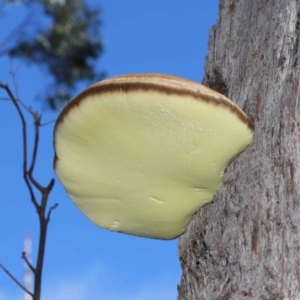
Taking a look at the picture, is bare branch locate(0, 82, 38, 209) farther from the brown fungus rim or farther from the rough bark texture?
the brown fungus rim

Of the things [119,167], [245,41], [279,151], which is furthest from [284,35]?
[119,167]

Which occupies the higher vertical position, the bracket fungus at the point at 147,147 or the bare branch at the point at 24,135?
the bare branch at the point at 24,135

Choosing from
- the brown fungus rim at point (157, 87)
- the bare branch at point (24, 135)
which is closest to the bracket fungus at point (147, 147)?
the brown fungus rim at point (157, 87)

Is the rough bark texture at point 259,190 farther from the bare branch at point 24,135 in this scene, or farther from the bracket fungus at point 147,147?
the bare branch at point 24,135

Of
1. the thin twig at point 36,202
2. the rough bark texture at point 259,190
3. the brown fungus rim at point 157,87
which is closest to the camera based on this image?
the brown fungus rim at point 157,87

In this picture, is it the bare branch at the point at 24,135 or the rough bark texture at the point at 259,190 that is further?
the bare branch at the point at 24,135

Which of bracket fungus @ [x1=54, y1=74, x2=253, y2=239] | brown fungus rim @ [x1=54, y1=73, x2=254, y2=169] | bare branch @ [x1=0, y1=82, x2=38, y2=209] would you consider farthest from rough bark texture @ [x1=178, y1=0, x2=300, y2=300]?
bare branch @ [x1=0, y1=82, x2=38, y2=209]

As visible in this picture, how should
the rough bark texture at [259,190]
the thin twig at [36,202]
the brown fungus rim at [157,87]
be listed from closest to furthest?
1. the brown fungus rim at [157,87]
2. the rough bark texture at [259,190]
3. the thin twig at [36,202]
